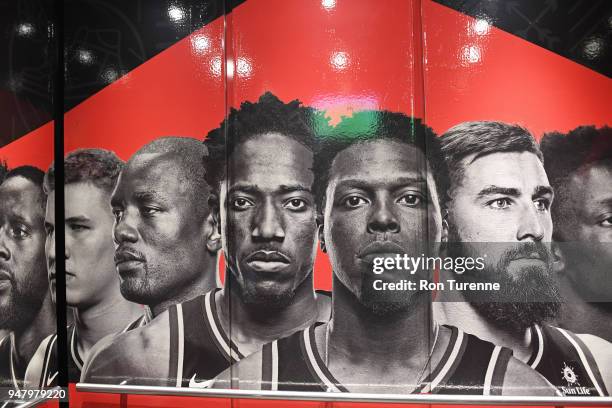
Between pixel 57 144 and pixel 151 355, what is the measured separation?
127 centimetres

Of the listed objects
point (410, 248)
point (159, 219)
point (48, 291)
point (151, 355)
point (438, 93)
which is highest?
point (438, 93)

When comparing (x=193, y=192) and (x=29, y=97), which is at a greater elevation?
(x=29, y=97)

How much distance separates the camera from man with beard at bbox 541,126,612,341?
103 inches

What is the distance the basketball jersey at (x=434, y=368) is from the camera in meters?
2.66

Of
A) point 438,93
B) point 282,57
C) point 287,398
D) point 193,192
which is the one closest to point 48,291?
point 193,192

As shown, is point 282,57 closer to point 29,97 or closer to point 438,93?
point 438,93

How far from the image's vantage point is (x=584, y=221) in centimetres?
261

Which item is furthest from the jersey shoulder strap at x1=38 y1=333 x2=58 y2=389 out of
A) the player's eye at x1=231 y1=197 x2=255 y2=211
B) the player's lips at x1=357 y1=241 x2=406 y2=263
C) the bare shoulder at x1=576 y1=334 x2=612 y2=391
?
the bare shoulder at x1=576 y1=334 x2=612 y2=391

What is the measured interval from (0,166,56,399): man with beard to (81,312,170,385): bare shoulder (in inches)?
11.0

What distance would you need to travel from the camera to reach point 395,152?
8.95 feet

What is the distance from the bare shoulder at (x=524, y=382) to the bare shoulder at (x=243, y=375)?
124cm

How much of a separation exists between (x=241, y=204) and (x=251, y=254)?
266 mm

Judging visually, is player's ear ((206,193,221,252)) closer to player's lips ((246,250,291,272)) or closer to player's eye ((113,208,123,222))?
player's lips ((246,250,291,272))

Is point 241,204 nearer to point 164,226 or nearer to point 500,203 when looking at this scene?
point 164,226
